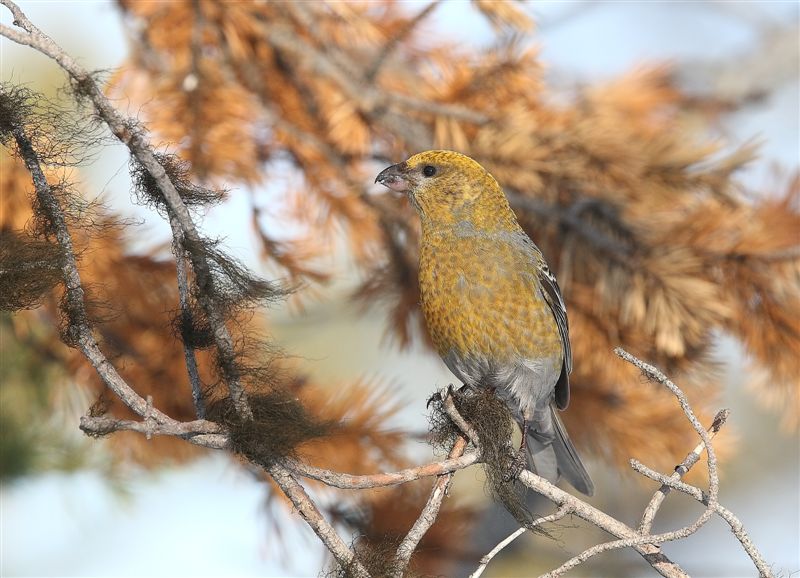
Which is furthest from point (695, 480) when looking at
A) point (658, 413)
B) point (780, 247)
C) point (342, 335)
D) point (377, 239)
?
point (342, 335)

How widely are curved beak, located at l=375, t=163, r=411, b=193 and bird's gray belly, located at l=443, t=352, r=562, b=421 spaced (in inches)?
20.8

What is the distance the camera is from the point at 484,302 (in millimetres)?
2715

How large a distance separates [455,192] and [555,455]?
0.99 meters

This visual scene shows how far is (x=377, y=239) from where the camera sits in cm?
295

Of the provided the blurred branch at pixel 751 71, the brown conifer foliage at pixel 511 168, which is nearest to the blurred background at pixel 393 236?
the brown conifer foliage at pixel 511 168

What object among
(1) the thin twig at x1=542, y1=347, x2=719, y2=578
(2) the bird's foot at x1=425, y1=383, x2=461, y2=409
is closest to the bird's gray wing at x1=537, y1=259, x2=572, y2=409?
(2) the bird's foot at x1=425, y1=383, x2=461, y2=409

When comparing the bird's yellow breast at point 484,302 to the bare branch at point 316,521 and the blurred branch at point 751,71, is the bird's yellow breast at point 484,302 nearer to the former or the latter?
the bare branch at point 316,521

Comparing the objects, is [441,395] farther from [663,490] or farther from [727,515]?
[727,515]

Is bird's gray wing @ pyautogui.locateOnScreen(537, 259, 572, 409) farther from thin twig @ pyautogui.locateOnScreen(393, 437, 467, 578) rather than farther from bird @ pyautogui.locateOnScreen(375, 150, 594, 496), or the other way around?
thin twig @ pyautogui.locateOnScreen(393, 437, 467, 578)

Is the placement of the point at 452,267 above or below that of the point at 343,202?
below

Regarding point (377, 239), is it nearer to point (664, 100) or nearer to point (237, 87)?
point (237, 87)

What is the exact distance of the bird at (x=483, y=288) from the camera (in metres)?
2.71

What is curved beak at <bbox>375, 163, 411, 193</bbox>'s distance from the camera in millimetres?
2699

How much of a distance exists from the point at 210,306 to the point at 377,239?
1.44 m
